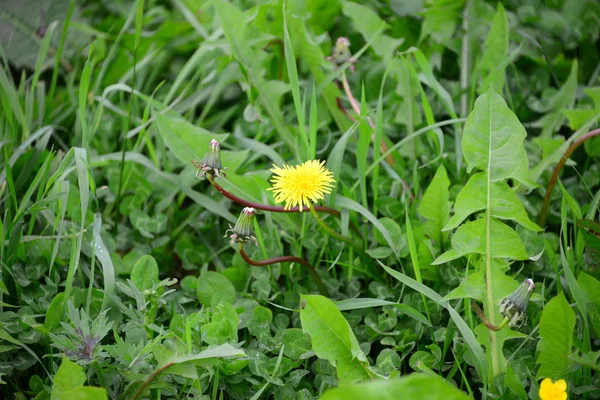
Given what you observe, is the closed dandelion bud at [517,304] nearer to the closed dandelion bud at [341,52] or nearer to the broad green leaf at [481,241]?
the broad green leaf at [481,241]

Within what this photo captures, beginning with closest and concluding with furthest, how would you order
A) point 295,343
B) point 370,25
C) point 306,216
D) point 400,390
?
point 400,390 < point 295,343 < point 306,216 < point 370,25

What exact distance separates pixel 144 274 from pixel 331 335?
0.56m

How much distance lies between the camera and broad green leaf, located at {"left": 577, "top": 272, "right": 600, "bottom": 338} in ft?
5.09

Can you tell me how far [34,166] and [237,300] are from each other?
0.80m

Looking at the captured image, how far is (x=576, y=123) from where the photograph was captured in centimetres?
201

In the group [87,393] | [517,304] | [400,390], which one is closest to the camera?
[400,390]

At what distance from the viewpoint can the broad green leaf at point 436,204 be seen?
5.80 feet

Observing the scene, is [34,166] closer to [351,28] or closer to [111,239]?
[111,239]

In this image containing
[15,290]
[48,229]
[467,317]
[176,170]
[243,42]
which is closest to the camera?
[467,317]

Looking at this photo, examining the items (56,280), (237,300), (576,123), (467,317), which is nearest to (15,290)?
(56,280)

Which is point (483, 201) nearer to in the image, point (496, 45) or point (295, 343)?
point (295, 343)

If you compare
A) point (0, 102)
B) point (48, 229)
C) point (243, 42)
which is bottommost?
point (48, 229)

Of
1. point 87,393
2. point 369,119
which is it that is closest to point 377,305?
point 369,119

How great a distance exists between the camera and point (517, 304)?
4.66ft
